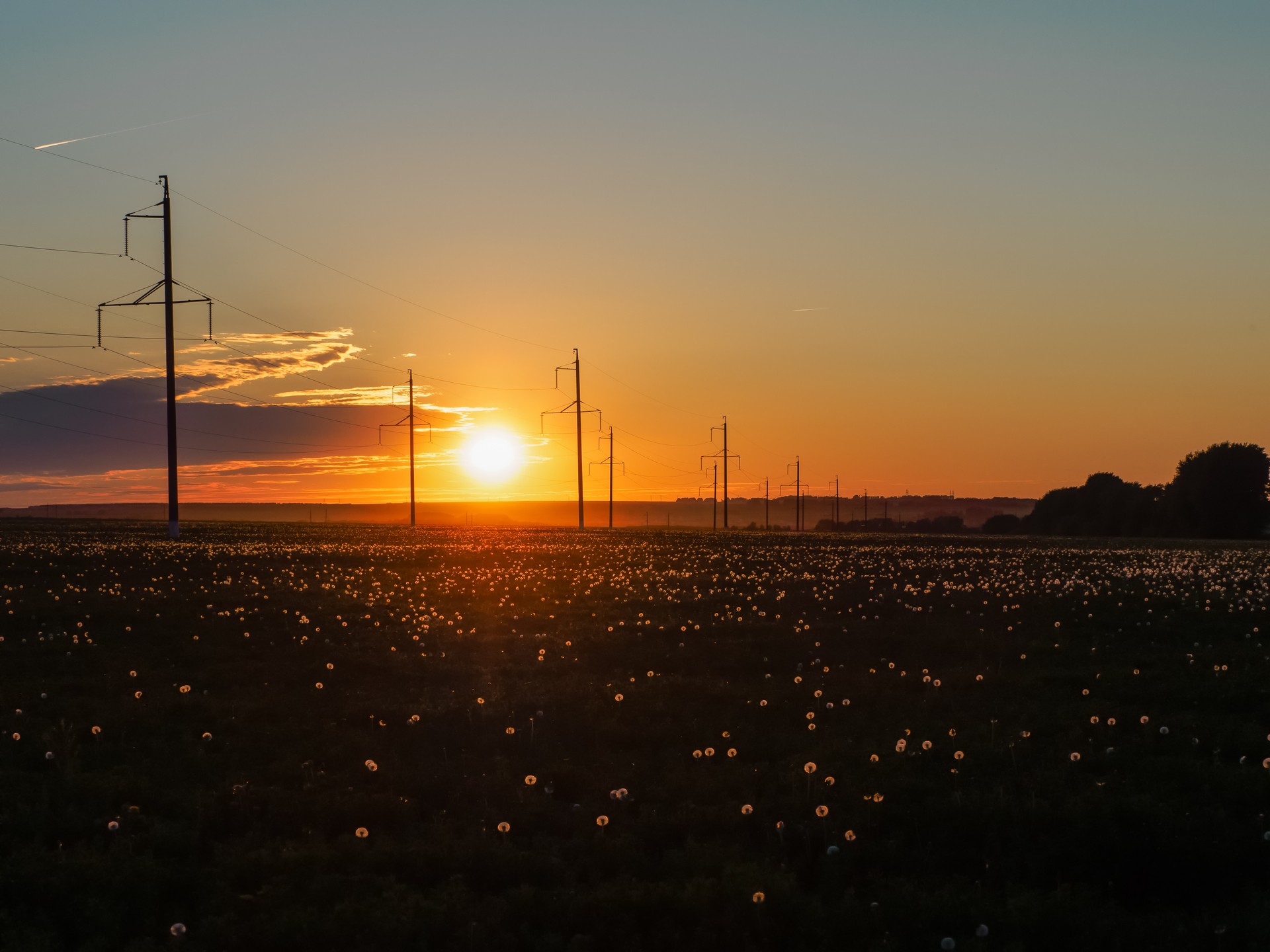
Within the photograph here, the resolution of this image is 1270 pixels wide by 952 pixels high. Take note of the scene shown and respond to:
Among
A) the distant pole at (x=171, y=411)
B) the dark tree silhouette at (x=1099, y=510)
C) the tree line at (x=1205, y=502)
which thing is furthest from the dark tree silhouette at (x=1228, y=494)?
the distant pole at (x=171, y=411)

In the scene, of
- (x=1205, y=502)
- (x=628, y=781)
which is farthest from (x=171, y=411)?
(x=1205, y=502)

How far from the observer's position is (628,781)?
36.0 feet

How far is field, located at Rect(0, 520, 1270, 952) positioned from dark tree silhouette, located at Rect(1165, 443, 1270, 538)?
450 ft

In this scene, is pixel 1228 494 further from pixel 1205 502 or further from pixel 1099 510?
pixel 1099 510

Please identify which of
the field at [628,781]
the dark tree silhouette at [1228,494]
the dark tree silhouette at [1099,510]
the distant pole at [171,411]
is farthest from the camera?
the dark tree silhouette at [1099,510]

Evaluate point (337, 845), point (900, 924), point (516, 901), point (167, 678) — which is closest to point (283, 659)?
point (167, 678)

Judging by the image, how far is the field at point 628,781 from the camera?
7.89 meters

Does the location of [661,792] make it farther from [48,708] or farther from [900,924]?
[48,708]

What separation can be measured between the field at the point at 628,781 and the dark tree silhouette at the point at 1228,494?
137m

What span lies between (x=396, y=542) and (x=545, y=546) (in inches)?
385

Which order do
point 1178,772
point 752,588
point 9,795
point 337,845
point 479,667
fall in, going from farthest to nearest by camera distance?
point 752,588 < point 479,667 < point 1178,772 < point 9,795 < point 337,845

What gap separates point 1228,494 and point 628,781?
153894 millimetres

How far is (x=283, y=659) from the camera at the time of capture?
17297 mm

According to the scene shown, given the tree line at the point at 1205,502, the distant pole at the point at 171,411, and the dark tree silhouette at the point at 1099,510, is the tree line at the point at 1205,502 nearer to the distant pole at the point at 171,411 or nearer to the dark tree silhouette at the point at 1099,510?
the dark tree silhouette at the point at 1099,510
